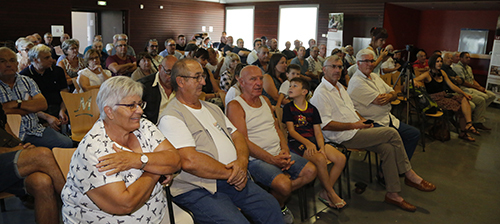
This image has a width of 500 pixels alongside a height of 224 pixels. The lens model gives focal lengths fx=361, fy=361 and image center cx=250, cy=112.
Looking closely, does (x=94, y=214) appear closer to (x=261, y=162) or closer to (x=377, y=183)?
(x=261, y=162)

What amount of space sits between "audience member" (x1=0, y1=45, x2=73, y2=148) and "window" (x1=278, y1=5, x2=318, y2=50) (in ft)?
35.5

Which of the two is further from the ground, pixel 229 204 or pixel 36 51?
pixel 36 51

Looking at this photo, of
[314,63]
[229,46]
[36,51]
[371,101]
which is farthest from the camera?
[229,46]

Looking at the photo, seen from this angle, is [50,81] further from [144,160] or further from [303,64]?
[303,64]

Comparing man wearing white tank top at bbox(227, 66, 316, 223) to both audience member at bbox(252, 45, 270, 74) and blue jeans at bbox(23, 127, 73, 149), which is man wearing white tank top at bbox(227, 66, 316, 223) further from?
audience member at bbox(252, 45, 270, 74)

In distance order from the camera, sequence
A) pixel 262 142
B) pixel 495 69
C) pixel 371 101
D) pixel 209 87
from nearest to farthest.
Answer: pixel 262 142
pixel 371 101
pixel 209 87
pixel 495 69

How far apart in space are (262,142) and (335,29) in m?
9.76

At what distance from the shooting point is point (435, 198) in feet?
11.6

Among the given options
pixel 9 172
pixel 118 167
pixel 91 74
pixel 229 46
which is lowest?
pixel 9 172

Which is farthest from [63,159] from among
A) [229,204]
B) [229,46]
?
[229,46]

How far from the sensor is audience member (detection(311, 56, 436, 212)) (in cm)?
338

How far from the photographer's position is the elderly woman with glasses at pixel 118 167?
1.57m

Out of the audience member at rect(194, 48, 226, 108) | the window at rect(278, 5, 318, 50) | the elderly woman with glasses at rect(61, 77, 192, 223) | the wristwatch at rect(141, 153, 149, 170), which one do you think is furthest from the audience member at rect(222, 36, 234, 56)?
the wristwatch at rect(141, 153, 149, 170)

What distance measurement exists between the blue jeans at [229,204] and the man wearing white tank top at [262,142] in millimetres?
331
